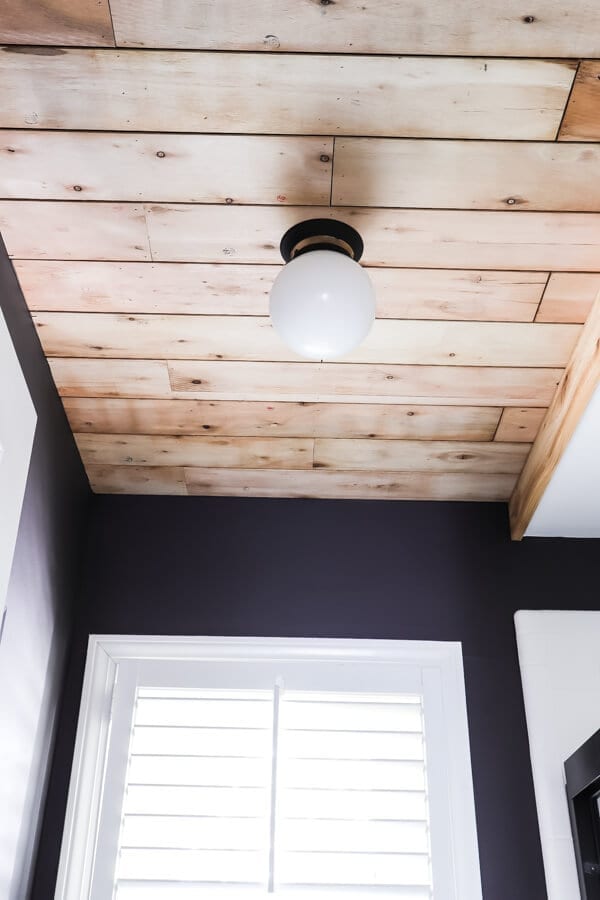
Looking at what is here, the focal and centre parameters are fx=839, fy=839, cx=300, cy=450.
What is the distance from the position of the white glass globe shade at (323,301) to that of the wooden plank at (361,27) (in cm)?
35

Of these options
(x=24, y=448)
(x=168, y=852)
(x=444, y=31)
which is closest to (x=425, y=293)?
(x=444, y=31)

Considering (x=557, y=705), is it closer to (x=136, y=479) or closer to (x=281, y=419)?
(x=281, y=419)

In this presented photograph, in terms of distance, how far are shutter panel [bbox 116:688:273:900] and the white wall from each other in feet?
2.27

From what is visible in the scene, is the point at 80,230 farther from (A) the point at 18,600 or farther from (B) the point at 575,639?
(B) the point at 575,639

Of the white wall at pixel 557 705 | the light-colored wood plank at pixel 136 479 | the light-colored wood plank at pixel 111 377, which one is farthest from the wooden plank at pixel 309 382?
the white wall at pixel 557 705

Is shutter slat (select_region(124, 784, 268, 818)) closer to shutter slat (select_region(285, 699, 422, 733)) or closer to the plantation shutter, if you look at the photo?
the plantation shutter

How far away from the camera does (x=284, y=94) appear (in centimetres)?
→ 145

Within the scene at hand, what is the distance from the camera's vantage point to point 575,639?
7.48 ft

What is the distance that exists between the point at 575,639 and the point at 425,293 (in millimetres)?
1073

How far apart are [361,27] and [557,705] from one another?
169 cm

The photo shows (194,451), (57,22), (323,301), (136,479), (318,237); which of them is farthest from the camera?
(136,479)

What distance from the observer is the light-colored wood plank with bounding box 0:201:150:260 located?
1680 millimetres

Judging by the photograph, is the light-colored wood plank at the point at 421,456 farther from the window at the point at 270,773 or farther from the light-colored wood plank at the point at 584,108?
the light-colored wood plank at the point at 584,108

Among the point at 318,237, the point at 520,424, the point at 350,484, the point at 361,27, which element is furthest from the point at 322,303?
the point at 350,484
